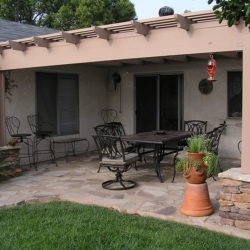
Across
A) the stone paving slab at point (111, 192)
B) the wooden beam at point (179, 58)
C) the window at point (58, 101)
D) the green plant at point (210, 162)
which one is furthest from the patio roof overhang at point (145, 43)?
the wooden beam at point (179, 58)

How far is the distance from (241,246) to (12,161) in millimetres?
4495

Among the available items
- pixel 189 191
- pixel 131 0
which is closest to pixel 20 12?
pixel 131 0

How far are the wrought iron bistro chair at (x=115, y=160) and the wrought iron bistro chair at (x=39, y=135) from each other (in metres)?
2.13

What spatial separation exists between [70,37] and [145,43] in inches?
50.6

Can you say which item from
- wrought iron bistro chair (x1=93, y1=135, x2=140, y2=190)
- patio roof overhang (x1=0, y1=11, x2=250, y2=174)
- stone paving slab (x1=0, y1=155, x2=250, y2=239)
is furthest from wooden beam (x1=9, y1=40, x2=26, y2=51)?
stone paving slab (x1=0, y1=155, x2=250, y2=239)

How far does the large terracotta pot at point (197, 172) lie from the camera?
420 cm

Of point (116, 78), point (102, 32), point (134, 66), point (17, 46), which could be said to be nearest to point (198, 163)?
point (102, 32)

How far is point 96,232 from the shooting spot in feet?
12.0

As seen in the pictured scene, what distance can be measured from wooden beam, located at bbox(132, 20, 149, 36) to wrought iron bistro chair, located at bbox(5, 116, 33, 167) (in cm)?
345

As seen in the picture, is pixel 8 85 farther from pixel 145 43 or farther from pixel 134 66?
pixel 145 43

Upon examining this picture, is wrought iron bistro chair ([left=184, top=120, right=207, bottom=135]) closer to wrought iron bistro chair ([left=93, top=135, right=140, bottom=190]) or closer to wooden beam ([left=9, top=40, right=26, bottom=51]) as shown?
wrought iron bistro chair ([left=93, top=135, right=140, bottom=190])

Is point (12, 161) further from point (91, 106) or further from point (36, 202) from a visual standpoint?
point (91, 106)

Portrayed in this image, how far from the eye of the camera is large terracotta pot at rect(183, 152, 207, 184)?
4.20 meters

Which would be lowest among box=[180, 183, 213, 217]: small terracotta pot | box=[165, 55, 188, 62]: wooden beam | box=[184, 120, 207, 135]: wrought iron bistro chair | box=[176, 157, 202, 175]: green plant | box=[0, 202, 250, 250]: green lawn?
box=[0, 202, 250, 250]: green lawn
